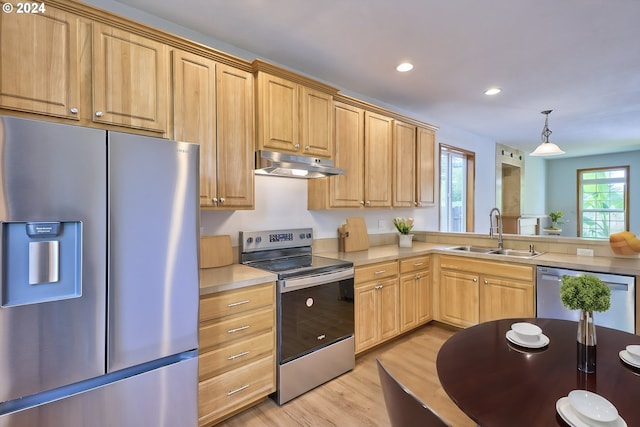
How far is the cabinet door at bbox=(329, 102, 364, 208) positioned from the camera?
2.89 meters

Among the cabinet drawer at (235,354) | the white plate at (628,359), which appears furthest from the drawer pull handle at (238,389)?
the white plate at (628,359)

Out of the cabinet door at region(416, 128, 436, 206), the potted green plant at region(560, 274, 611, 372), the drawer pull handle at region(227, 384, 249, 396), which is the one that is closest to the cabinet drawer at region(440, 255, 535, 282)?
the cabinet door at region(416, 128, 436, 206)

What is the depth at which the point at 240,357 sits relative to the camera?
191cm

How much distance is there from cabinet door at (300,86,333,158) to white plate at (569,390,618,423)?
7.00ft

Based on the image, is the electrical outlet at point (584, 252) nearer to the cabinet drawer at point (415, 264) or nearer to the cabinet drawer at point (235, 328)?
the cabinet drawer at point (415, 264)

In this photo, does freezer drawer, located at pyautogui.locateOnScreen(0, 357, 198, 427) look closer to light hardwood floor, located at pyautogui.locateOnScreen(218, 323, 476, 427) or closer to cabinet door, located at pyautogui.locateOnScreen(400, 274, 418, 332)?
light hardwood floor, located at pyautogui.locateOnScreen(218, 323, 476, 427)

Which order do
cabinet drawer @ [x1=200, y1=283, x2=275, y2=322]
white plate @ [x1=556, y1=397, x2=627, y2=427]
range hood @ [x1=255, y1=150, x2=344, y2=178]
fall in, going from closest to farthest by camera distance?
white plate @ [x1=556, y1=397, x2=627, y2=427] → cabinet drawer @ [x1=200, y1=283, x2=275, y2=322] → range hood @ [x1=255, y1=150, x2=344, y2=178]

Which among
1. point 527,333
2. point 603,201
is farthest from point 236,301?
point 603,201

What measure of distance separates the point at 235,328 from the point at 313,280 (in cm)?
62

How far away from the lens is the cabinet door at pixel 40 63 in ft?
4.42

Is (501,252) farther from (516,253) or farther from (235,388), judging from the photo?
(235,388)

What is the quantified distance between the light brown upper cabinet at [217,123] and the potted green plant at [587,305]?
1.87m

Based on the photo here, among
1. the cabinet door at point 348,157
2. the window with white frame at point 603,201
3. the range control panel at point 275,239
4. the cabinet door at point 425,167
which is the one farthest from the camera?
the window with white frame at point 603,201

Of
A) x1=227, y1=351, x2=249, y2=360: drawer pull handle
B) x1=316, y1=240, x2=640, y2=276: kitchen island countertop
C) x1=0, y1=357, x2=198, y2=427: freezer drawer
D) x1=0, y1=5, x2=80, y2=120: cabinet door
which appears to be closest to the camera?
x1=0, y1=357, x2=198, y2=427: freezer drawer
